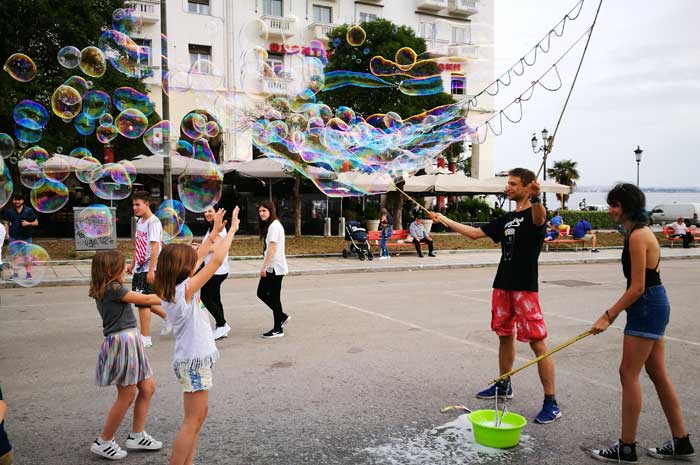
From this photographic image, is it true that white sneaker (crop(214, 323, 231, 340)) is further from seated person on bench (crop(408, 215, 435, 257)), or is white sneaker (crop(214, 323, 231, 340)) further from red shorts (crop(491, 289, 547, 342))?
seated person on bench (crop(408, 215, 435, 257))

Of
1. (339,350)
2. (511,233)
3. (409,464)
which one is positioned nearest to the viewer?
(409,464)

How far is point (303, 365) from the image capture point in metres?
5.87

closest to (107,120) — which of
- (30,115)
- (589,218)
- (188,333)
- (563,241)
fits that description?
(30,115)

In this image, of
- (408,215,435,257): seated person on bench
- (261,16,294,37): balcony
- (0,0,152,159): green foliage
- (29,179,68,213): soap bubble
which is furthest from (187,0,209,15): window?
(29,179,68,213): soap bubble

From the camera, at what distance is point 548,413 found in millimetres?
4332

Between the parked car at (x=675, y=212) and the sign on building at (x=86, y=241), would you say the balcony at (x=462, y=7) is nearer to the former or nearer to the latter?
the parked car at (x=675, y=212)

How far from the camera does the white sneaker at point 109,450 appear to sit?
370 centimetres

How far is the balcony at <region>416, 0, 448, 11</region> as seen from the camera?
3803 centimetres

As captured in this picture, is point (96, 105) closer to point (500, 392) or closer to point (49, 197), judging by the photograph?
point (49, 197)

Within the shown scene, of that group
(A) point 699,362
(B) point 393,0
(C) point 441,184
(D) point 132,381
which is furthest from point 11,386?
(B) point 393,0

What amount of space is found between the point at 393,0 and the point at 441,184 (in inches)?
781

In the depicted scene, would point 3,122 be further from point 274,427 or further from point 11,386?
point 274,427

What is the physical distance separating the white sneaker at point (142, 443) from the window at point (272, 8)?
32677 millimetres

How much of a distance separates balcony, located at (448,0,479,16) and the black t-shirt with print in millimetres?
37272
